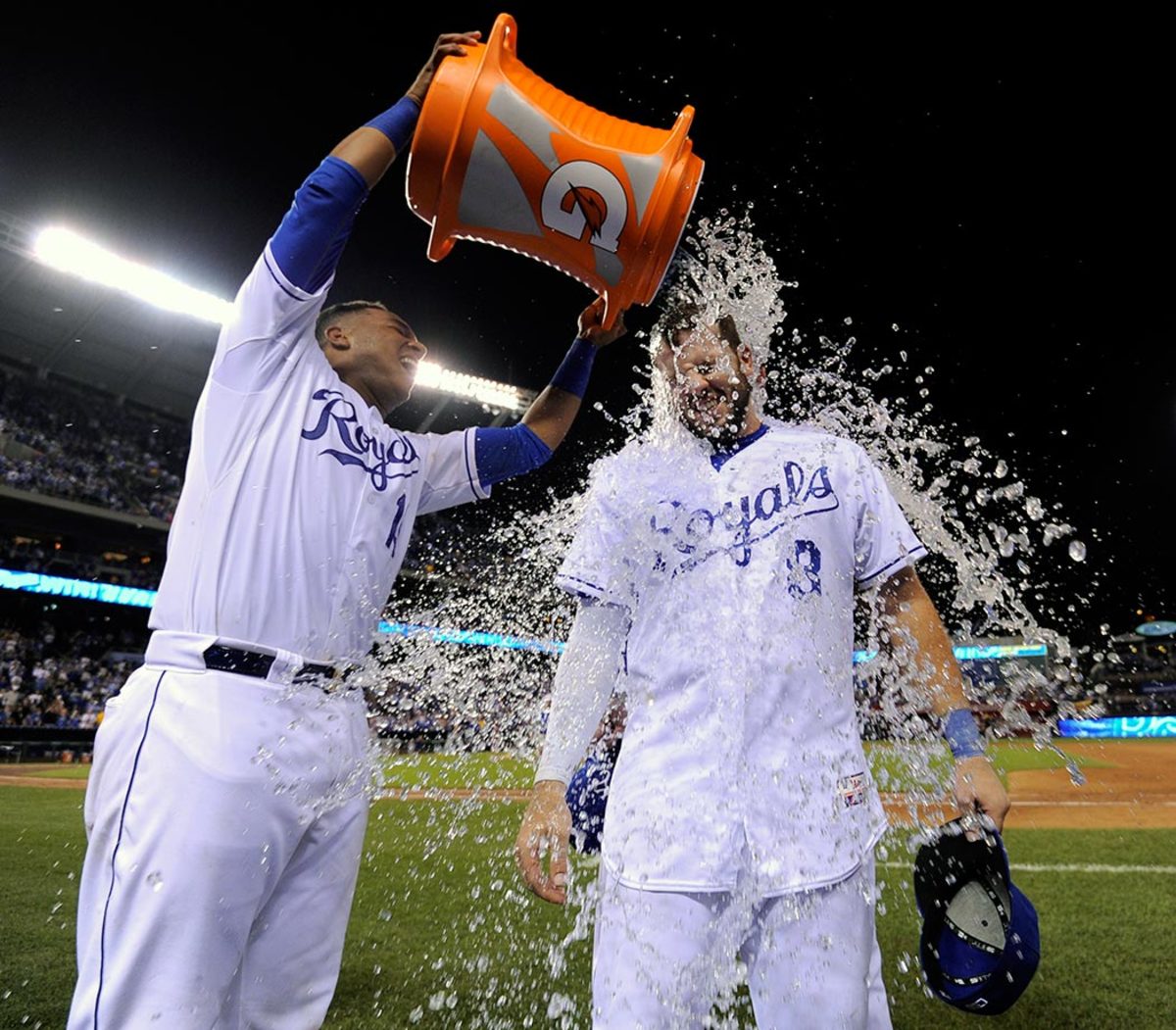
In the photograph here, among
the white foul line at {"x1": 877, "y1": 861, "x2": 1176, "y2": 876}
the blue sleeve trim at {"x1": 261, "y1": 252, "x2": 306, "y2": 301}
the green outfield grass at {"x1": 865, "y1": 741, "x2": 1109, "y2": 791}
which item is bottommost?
the white foul line at {"x1": 877, "y1": 861, "x2": 1176, "y2": 876}

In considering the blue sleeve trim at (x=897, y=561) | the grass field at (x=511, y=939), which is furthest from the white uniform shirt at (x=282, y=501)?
the grass field at (x=511, y=939)

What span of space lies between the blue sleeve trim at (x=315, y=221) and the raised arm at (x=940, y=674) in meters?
1.68

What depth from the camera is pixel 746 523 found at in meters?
1.84

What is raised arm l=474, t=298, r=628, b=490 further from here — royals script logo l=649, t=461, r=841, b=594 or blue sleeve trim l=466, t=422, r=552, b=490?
royals script logo l=649, t=461, r=841, b=594

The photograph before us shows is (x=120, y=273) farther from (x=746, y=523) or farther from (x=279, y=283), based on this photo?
(x=746, y=523)

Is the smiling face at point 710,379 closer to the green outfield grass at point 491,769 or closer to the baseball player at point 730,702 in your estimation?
the baseball player at point 730,702

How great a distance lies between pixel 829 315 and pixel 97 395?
24967mm

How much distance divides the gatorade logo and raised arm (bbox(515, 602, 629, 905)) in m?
0.94

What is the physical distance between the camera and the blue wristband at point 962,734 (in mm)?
1791

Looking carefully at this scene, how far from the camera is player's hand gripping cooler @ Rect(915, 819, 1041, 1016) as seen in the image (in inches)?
67.5

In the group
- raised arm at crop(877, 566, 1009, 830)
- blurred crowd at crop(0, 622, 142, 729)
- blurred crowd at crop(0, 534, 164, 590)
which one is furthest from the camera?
blurred crowd at crop(0, 534, 164, 590)

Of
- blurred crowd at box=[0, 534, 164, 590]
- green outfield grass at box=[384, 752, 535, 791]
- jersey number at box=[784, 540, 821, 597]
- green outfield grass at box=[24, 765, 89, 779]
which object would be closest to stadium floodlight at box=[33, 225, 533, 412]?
blurred crowd at box=[0, 534, 164, 590]

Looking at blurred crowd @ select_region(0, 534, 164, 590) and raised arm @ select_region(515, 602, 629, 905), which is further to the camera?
blurred crowd @ select_region(0, 534, 164, 590)

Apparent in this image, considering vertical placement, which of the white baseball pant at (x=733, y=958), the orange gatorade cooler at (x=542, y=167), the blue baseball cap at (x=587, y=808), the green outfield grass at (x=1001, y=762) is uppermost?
the orange gatorade cooler at (x=542, y=167)
